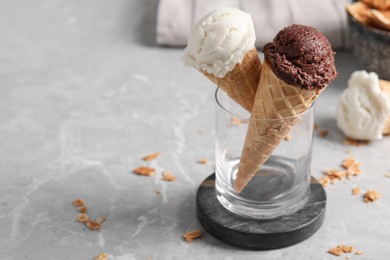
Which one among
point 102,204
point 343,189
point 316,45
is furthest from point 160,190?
point 316,45

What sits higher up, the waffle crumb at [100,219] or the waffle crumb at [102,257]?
the waffle crumb at [102,257]

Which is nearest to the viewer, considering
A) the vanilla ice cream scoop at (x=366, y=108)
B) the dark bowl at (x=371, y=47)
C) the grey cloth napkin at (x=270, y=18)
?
the vanilla ice cream scoop at (x=366, y=108)

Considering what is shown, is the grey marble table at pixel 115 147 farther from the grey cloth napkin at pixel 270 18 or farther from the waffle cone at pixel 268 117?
the waffle cone at pixel 268 117

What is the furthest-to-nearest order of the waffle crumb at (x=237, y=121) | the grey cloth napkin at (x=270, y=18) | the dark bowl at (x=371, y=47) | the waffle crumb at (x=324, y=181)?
the grey cloth napkin at (x=270, y=18) < the dark bowl at (x=371, y=47) < the waffle crumb at (x=324, y=181) < the waffle crumb at (x=237, y=121)

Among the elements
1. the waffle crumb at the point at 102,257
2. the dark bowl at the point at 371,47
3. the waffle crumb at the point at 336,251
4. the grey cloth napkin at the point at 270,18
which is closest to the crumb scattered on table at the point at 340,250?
the waffle crumb at the point at 336,251

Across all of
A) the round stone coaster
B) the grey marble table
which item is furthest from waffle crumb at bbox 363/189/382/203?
the round stone coaster

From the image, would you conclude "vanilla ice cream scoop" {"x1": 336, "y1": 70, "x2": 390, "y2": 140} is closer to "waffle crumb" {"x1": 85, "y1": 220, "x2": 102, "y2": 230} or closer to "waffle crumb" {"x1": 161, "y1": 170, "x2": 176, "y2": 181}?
"waffle crumb" {"x1": 161, "y1": 170, "x2": 176, "y2": 181}

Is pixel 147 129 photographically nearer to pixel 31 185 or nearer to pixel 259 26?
pixel 31 185
